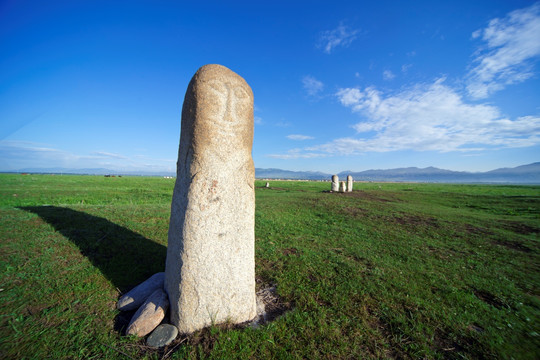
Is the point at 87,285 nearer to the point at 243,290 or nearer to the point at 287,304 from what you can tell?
the point at 243,290

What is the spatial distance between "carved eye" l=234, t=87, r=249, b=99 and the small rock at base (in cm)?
407

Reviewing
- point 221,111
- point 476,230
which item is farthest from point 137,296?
point 476,230

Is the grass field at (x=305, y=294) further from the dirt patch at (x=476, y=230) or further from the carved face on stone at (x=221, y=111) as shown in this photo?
the carved face on stone at (x=221, y=111)

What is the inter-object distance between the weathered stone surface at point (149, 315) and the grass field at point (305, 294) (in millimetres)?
158

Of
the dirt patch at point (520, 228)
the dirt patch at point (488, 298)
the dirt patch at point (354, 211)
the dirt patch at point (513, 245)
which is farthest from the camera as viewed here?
the dirt patch at point (354, 211)

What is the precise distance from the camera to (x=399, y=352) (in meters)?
3.31

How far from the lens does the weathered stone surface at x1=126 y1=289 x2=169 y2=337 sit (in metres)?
3.39

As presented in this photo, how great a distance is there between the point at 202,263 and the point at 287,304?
6.64ft

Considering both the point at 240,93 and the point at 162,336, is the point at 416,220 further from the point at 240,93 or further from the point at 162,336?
the point at 162,336

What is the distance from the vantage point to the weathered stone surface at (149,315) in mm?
3393

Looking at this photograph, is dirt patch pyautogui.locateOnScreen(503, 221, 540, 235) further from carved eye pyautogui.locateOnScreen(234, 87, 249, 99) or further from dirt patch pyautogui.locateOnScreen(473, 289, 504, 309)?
carved eye pyautogui.locateOnScreen(234, 87, 249, 99)

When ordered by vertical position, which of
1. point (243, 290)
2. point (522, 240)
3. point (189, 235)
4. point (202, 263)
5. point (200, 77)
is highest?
point (200, 77)

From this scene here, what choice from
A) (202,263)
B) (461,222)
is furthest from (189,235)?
(461,222)

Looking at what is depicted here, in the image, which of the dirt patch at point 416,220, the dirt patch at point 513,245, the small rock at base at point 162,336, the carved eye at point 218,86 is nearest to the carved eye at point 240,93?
the carved eye at point 218,86
